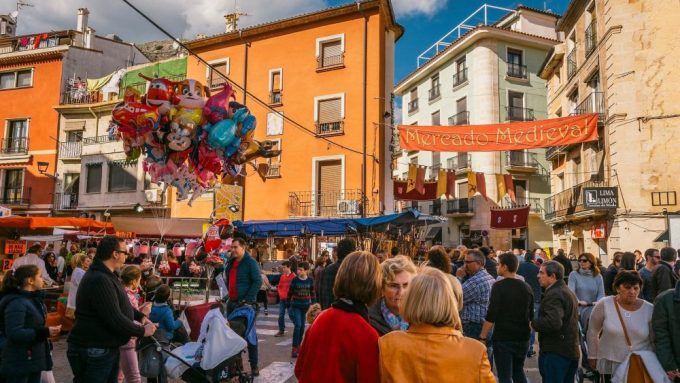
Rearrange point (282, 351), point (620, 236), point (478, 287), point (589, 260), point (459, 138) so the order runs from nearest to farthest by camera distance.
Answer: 1. point (478, 287)
2. point (589, 260)
3. point (282, 351)
4. point (459, 138)
5. point (620, 236)

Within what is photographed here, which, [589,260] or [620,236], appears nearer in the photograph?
[589,260]

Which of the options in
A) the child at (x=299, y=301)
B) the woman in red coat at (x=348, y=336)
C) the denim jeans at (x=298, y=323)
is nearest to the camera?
the woman in red coat at (x=348, y=336)

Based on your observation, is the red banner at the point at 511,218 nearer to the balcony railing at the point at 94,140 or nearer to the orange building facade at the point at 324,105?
the orange building facade at the point at 324,105

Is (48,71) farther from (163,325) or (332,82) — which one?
(163,325)

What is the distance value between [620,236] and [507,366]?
1449cm

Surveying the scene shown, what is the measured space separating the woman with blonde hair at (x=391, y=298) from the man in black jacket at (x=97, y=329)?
206 cm

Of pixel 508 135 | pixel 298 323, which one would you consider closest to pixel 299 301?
pixel 298 323

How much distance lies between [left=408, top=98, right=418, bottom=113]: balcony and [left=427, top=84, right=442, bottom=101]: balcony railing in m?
2.12

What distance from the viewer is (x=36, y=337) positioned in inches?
165

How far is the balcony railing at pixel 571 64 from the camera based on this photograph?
22.7 m

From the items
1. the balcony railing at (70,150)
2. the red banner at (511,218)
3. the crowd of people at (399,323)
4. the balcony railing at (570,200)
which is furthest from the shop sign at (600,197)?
the balcony railing at (70,150)

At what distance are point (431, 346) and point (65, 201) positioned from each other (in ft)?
98.7

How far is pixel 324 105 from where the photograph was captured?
21406mm

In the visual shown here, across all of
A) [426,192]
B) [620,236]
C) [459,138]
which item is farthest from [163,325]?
[620,236]
